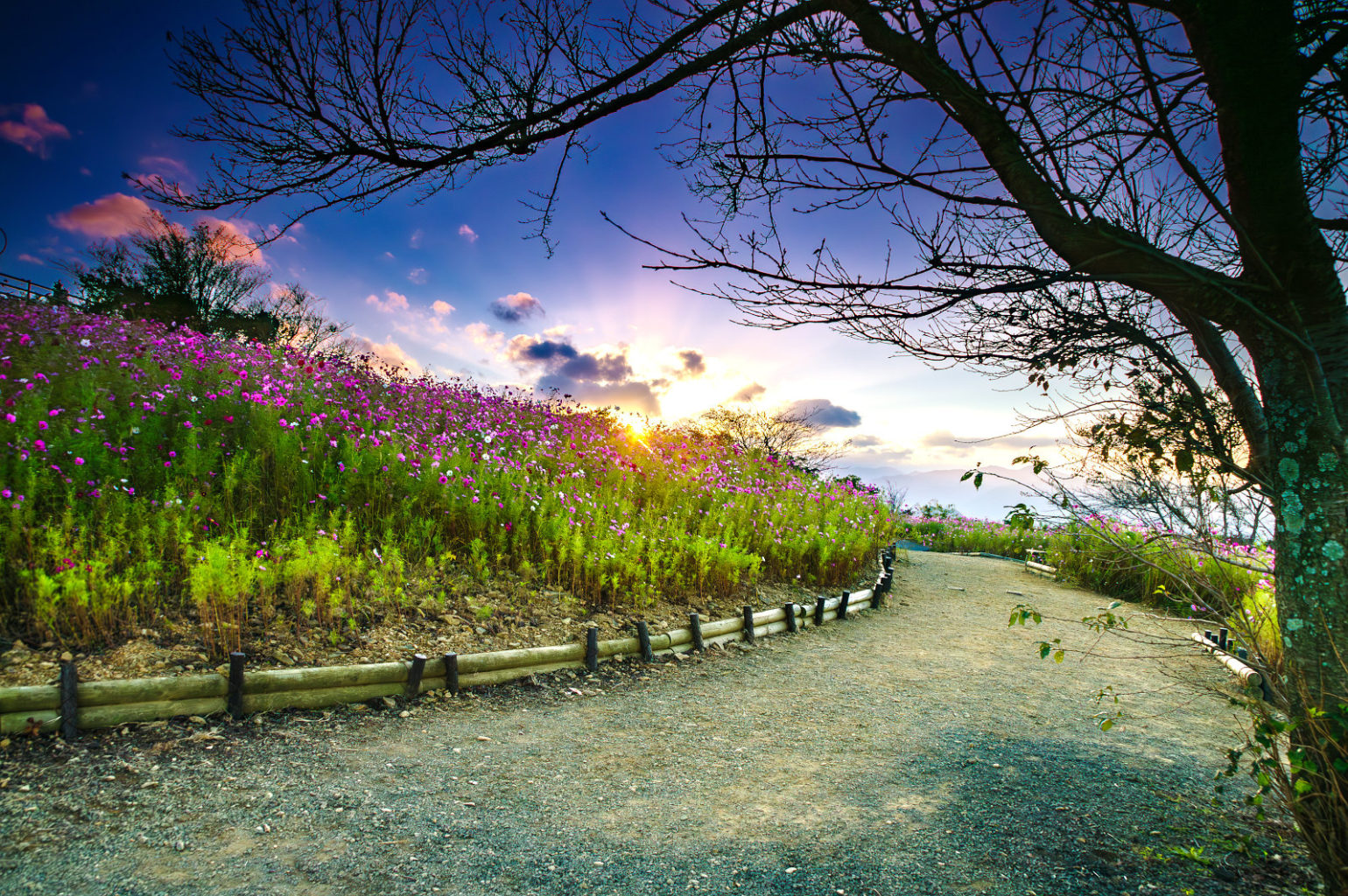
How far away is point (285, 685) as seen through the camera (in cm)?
380

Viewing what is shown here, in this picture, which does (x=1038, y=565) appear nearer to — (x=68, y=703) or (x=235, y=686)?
(x=235, y=686)

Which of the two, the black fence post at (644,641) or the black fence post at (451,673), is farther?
the black fence post at (644,641)

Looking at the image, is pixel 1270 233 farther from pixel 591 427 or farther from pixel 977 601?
pixel 591 427

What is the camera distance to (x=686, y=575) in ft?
22.7

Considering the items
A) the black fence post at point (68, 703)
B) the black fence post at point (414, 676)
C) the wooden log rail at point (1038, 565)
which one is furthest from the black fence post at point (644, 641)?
the wooden log rail at point (1038, 565)

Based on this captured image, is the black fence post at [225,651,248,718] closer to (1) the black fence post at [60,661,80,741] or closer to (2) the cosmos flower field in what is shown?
(2) the cosmos flower field

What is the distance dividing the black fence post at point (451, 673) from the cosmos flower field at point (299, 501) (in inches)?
34.9

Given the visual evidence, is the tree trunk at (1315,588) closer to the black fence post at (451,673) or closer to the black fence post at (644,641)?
the black fence post at (644,641)

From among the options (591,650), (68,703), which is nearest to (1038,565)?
(591,650)

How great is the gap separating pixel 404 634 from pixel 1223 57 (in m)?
5.93

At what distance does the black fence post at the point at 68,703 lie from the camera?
326 cm

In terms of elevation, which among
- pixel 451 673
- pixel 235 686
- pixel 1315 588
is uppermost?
pixel 1315 588

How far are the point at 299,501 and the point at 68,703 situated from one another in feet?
9.03

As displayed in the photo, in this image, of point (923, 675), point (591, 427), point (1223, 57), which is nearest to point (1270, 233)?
point (1223, 57)
